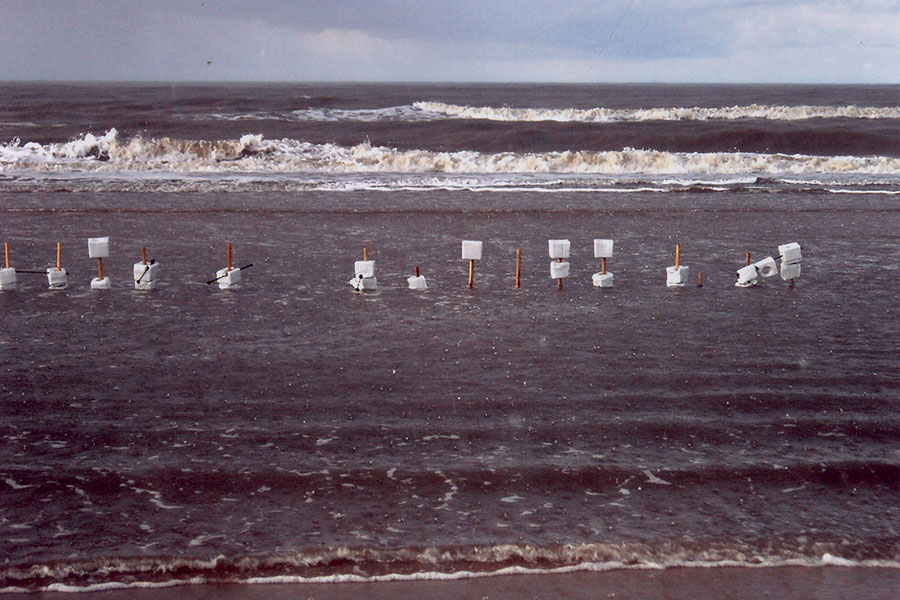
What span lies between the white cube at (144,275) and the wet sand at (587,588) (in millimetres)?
8302

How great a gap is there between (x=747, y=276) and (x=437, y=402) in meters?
6.94

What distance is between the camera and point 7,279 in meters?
13.4

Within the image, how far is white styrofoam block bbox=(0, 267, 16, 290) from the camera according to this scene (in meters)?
13.3

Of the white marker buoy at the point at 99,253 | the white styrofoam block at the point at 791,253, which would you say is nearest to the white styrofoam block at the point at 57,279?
the white marker buoy at the point at 99,253

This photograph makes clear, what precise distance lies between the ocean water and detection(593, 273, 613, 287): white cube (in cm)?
34

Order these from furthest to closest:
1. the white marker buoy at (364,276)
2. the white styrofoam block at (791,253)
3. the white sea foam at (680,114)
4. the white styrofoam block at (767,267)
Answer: the white sea foam at (680,114)
the white styrofoam block at (767,267)
the white styrofoam block at (791,253)
the white marker buoy at (364,276)

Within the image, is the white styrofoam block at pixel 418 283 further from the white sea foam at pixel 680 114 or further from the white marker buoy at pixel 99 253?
the white sea foam at pixel 680 114

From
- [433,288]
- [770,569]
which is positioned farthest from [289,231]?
[770,569]

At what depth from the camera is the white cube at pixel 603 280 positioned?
13758 millimetres

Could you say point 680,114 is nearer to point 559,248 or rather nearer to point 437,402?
point 559,248

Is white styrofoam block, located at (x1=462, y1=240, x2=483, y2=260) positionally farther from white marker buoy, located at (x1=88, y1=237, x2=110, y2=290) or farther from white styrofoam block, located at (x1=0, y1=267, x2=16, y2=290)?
white styrofoam block, located at (x1=0, y1=267, x2=16, y2=290)

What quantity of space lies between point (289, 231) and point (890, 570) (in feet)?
48.6

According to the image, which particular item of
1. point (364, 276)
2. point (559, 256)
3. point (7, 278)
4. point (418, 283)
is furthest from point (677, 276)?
point (7, 278)

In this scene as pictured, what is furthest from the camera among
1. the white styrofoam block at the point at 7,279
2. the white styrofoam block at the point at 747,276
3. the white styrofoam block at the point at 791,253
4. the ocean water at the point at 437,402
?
the white styrofoam block at the point at 747,276
